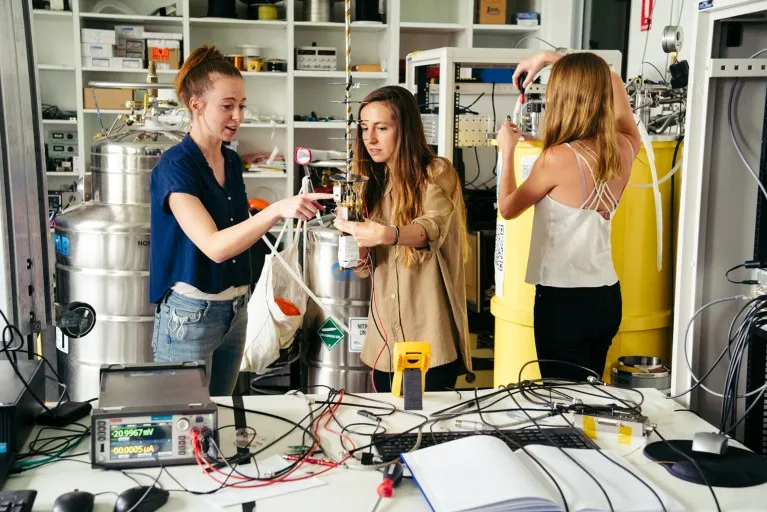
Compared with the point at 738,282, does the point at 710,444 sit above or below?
below

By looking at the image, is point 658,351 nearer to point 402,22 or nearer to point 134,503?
point 134,503

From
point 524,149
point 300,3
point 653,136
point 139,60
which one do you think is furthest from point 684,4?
point 139,60

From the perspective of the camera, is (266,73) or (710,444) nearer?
(710,444)

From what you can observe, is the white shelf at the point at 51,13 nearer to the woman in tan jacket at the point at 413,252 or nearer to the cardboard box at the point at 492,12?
the cardboard box at the point at 492,12

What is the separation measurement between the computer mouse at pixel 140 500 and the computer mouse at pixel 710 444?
0.92 metres

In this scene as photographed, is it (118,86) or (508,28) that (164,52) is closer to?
(508,28)

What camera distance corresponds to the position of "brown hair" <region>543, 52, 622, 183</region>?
221 centimetres

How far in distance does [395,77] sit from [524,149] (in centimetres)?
256

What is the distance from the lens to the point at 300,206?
185 cm

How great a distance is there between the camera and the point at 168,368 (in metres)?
1.63

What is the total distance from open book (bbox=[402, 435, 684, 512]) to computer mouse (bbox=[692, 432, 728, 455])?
16cm

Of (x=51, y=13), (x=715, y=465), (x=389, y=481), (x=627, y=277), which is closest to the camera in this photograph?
(x=389, y=481)

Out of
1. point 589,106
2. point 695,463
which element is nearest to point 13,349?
point 695,463

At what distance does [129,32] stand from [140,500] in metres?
4.39
